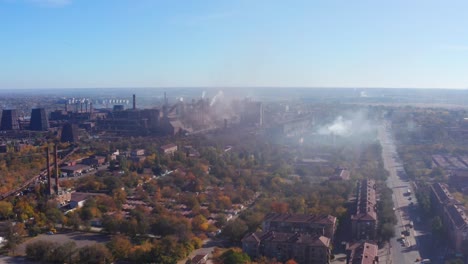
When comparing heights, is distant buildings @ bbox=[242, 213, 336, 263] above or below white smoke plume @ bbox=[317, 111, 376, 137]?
below

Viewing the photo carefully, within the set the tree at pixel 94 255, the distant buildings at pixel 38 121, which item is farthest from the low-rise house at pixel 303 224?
the distant buildings at pixel 38 121

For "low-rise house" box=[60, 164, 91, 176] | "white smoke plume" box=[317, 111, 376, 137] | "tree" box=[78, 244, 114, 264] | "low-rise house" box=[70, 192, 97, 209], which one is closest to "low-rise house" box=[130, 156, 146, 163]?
"low-rise house" box=[60, 164, 91, 176]

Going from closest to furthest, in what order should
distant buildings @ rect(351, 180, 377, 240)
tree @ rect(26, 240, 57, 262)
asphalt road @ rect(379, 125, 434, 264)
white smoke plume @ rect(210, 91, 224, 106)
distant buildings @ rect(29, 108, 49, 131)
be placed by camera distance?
tree @ rect(26, 240, 57, 262) → asphalt road @ rect(379, 125, 434, 264) → distant buildings @ rect(351, 180, 377, 240) → distant buildings @ rect(29, 108, 49, 131) → white smoke plume @ rect(210, 91, 224, 106)

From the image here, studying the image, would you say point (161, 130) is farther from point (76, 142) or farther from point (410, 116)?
point (410, 116)

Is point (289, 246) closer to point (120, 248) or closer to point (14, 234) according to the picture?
point (120, 248)

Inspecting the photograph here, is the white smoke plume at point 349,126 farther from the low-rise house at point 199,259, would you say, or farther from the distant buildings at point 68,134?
the low-rise house at point 199,259

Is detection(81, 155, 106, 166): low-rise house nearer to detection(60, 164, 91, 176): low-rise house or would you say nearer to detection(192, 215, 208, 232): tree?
detection(60, 164, 91, 176): low-rise house

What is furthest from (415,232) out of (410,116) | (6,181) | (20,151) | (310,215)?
(410,116)

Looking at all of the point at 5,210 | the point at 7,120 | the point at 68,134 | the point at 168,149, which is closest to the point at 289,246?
the point at 5,210

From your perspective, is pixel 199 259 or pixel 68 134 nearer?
pixel 199 259
